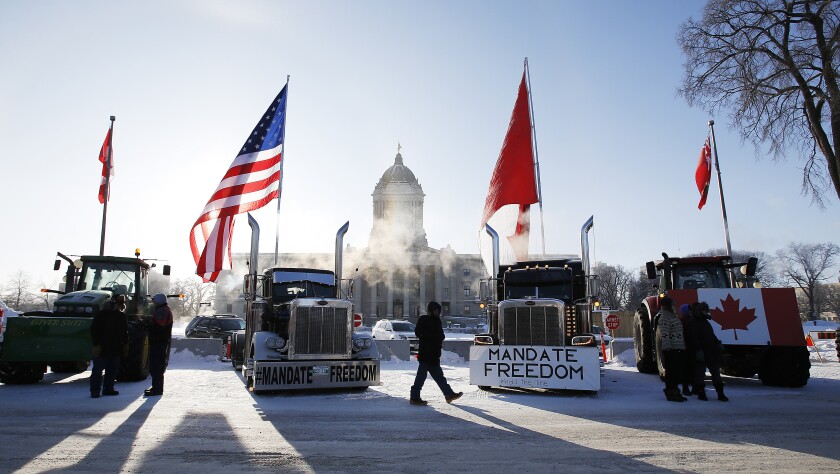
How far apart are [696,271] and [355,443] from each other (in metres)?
10.7

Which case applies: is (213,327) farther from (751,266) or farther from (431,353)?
(751,266)

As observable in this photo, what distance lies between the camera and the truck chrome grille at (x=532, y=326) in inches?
413

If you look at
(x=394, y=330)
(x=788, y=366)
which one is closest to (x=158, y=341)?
(x=788, y=366)

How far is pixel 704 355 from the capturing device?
31.5 feet

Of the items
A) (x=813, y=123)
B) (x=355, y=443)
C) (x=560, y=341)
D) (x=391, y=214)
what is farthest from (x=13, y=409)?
(x=391, y=214)

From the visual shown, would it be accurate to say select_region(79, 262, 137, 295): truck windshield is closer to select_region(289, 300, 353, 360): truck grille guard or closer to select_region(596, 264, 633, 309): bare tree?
select_region(289, 300, 353, 360): truck grille guard

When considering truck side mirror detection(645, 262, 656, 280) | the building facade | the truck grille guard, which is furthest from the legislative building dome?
the truck grille guard

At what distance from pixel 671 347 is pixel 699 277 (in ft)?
16.2

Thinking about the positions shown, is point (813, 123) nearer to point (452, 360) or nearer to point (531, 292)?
point (531, 292)

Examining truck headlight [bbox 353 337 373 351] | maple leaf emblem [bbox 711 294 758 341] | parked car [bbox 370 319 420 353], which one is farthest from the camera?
parked car [bbox 370 319 420 353]

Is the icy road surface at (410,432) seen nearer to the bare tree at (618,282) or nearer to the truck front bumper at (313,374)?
the truck front bumper at (313,374)

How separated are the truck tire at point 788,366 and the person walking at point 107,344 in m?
12.5

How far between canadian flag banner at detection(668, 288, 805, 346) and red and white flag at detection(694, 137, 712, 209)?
1056 centimetres

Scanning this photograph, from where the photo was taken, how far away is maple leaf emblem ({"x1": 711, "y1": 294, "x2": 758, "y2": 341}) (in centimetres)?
1148
